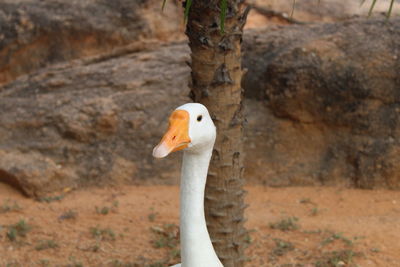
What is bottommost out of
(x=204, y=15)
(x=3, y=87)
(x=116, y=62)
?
(x=3, y=87)

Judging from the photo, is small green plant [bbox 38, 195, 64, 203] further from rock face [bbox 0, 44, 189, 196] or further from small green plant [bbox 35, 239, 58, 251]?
small green plant [bbox 35, 239, 58, 251]

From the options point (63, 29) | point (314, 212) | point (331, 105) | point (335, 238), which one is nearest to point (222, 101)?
point (335, 238)

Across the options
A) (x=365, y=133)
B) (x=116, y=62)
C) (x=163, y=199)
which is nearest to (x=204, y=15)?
(x=163, y=199)

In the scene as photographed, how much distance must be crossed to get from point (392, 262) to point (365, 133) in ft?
6.22

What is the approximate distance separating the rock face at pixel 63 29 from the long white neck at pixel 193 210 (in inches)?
230

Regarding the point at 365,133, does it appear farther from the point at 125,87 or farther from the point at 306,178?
the point at 125,87

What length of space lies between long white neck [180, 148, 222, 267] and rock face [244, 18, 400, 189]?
305cm

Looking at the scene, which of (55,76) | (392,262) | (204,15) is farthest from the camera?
(55,76)

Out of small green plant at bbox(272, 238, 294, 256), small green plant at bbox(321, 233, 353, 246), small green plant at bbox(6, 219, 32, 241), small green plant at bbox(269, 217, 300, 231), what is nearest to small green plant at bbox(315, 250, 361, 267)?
small green plant at bbox(321, 233, 353, 246)

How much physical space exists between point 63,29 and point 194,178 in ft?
19.4

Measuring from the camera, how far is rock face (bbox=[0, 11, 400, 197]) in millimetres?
5398

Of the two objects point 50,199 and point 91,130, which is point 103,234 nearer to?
point 50,199

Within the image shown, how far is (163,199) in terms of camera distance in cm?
530

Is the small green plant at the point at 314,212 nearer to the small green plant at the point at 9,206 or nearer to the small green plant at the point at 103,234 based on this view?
the small green plant at the point at 103,234
